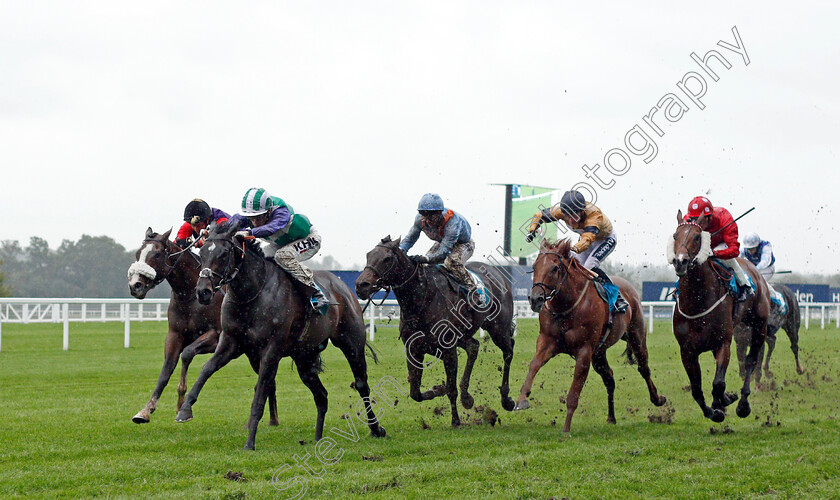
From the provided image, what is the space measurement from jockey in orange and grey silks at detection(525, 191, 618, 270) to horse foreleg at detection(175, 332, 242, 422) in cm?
277

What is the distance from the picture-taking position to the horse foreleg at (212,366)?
5586 mm

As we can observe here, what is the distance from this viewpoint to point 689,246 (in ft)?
21.1

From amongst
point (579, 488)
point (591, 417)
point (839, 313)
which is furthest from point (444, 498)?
point (839, 313)

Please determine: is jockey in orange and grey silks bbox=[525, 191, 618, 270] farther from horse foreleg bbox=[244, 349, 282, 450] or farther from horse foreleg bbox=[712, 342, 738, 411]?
horse foreleg bbox=[244, 349, 282, 450]

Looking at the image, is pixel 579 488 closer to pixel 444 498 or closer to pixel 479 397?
pixel 444 498

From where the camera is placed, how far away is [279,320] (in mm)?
5992

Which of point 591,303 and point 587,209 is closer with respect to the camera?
point 591,303

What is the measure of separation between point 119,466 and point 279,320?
4.95 ft

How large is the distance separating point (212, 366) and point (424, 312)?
1.98 metres

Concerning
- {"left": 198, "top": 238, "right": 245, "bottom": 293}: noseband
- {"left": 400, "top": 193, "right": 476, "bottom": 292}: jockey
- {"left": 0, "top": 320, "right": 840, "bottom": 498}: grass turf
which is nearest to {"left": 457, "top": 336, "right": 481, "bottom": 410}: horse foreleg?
{"left": 0, "top": 320, "right": 840, "bottom": 498}: grass turf

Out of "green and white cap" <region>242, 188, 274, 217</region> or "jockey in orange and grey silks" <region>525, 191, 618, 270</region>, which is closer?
"green and white cap" <region>242, 188, 274, 217</region>

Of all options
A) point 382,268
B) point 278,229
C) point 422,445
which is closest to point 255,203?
point 278,229

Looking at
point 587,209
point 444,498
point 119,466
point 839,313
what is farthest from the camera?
point 839,313

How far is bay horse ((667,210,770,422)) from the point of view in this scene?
651cm
